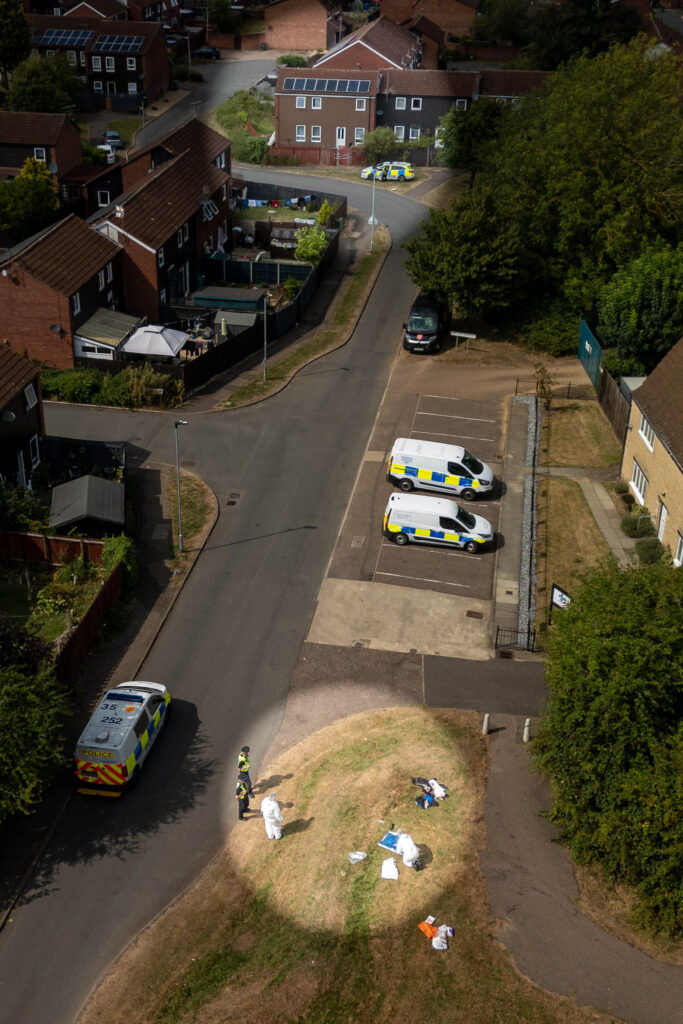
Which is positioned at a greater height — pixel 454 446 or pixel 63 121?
pixel 63 121

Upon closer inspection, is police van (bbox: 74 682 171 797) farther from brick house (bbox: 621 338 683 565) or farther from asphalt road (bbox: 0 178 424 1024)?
brick house (bbox: 621 338 683 565)

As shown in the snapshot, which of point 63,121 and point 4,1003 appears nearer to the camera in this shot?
point 4,1003

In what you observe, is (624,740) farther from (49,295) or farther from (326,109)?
(326,109)

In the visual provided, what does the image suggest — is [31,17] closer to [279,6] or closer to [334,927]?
[279,6]

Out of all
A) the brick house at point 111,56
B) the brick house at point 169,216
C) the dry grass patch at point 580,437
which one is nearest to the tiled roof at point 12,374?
the brick house at point 169,216

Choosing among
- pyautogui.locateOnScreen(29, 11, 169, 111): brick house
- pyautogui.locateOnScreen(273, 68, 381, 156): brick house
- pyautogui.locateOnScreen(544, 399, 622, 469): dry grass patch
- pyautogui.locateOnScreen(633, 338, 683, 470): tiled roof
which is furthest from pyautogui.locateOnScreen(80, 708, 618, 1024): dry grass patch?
pyautogui.locateOnScreen(29, 11, 169, 111): brick house

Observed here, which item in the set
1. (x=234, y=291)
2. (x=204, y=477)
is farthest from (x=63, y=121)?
(x=204, y=477)
